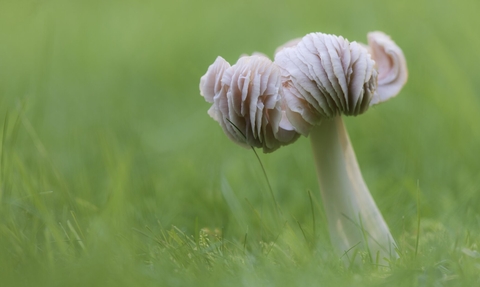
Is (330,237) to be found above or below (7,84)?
below

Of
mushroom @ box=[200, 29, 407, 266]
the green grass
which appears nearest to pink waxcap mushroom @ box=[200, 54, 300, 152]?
mushroom @ box=[200, 29, 407, 266]

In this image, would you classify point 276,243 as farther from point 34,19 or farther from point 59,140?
point 34,19

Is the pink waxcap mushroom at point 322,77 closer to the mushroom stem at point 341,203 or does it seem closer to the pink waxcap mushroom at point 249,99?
the pink waxcap mushroom at point 249,99

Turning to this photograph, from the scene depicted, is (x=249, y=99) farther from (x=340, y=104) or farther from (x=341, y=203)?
(x=341, y=203)

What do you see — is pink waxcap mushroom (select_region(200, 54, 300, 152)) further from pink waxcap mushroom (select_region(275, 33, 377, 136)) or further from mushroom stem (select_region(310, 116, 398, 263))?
mushroom stem (select_region(310, 116, 398, 263))

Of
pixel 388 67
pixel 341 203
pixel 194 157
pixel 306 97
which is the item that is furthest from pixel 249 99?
pixel 194 157

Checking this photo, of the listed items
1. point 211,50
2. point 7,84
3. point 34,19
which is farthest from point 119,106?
point 34,19
